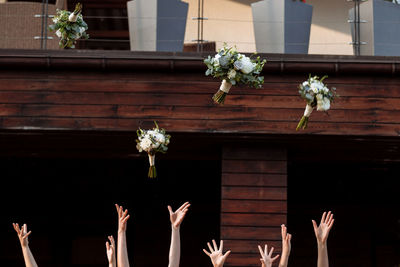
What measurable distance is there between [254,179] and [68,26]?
8.34 ft

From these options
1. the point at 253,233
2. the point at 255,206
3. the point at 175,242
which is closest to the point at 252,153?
the point at 255,206

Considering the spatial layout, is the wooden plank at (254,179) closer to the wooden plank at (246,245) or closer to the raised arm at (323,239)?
the wooden plank at (246,245)

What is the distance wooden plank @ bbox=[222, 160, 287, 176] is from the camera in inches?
310

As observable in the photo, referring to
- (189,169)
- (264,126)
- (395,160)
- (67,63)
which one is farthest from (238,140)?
(189,169)

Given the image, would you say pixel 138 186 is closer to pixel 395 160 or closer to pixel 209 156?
pixel 209 156

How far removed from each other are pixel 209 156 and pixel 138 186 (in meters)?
2.43

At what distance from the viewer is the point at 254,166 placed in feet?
25.9

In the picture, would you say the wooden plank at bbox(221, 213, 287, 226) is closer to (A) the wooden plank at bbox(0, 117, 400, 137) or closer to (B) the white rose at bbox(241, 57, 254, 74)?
(A) the wooden plank at bbox(0, 117, 400, 137)

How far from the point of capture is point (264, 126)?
7656 mm

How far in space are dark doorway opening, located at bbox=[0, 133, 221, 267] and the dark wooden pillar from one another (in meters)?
3.10

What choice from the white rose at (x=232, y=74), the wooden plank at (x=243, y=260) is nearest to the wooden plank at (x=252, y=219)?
the wooden plank at (x=243, y=260)

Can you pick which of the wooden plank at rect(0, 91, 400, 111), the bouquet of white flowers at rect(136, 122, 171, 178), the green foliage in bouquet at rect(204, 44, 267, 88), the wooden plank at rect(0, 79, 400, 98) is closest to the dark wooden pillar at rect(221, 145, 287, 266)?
the wooden plank at rect(0, 91, 400, 111)

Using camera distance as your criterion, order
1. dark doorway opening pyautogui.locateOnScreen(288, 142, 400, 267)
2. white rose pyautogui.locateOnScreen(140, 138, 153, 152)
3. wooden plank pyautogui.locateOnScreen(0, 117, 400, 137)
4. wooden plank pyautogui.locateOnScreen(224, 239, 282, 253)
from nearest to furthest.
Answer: white rose pyautogui.locateOnScreen(140, 138, 153, 152) < wooden plank pyautogui.locateOnScreen(0, 117, 400, 137) < wooden plank pyautogui.locateOnScreen(224, 239, 282, 253) < dark doorway opening pyautogui.locateOnScreen(288, 142, 400, 267)

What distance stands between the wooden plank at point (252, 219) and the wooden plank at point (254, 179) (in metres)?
0.33
